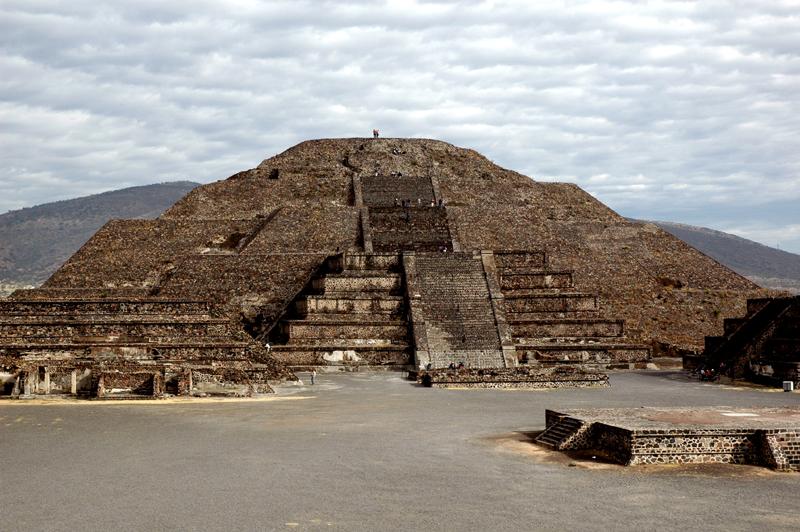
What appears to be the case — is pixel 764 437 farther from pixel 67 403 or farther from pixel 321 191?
pixel 321 191

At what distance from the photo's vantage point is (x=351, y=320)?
33.4m

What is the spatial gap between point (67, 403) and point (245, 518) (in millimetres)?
13140

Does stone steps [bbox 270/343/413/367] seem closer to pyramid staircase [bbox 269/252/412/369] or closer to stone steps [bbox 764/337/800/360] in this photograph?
pyramid staircase [bbox 269/252/412/369]

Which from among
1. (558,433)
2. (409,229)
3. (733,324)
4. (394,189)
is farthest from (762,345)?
(394,189)

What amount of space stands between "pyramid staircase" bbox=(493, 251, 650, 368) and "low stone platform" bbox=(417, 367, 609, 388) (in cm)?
465

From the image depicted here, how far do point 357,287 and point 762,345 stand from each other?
13639mm

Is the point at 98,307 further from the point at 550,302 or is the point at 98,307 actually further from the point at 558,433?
the point at 558,433

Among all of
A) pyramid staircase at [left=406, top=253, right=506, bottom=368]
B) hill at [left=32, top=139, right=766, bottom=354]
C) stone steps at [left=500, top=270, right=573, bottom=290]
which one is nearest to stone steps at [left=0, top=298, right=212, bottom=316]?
hill at [left=32, top=139, right=766, bottom=354]

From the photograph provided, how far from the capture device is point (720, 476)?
1315cm

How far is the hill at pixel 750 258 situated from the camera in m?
164

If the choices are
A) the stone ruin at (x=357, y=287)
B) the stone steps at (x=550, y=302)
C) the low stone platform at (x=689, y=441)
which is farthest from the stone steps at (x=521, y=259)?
the low stone platform at (x=689, y=441)

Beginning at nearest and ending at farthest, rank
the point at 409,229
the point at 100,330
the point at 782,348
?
1. the point at 100,330
2. the point at 782,348
3. the point at 409,229

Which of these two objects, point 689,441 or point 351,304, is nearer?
point 689,441

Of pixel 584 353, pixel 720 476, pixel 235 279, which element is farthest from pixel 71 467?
pixel 235 279
